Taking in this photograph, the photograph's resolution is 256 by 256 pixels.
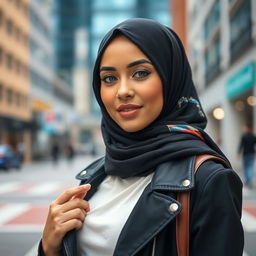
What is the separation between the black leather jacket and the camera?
1.29m

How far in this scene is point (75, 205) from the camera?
160 cm

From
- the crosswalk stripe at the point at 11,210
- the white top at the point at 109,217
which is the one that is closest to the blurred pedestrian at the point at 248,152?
the crosswalk stripe at the point at 11,210

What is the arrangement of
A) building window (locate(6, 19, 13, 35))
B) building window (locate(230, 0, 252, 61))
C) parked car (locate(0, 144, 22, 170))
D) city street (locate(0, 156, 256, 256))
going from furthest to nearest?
building window (locate(6, 19, 13, 35))
parked car (locate(0, 144, 22, 170))
building window (locate(230, 0, 252, 61))
city street (locate(0, 156, 256, 256))

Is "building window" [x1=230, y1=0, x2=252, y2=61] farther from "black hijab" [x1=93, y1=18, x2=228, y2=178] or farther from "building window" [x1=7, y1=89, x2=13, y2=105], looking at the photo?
"building window" [x1=7, y1=89, x2=13, y2=105]

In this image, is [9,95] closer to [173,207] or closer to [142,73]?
[142,73]

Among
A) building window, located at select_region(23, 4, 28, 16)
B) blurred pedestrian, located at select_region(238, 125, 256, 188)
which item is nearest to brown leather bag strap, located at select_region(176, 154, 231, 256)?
blurred pedestrian, located at select_region(238, 125, 256, 188)

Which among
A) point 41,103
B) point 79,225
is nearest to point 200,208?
point 79,225

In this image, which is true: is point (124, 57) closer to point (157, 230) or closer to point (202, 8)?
point (157, 230)

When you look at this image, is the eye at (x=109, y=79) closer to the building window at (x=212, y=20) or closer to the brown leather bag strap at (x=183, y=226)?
the brown leather bag strap at (x=183, y=226)

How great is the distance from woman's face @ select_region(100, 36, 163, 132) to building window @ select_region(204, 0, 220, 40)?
22269mm

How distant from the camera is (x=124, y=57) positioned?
1.54 meters

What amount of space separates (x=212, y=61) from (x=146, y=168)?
970 inches

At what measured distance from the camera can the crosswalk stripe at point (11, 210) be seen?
293 inches

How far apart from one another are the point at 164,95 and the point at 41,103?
43.6 metres
